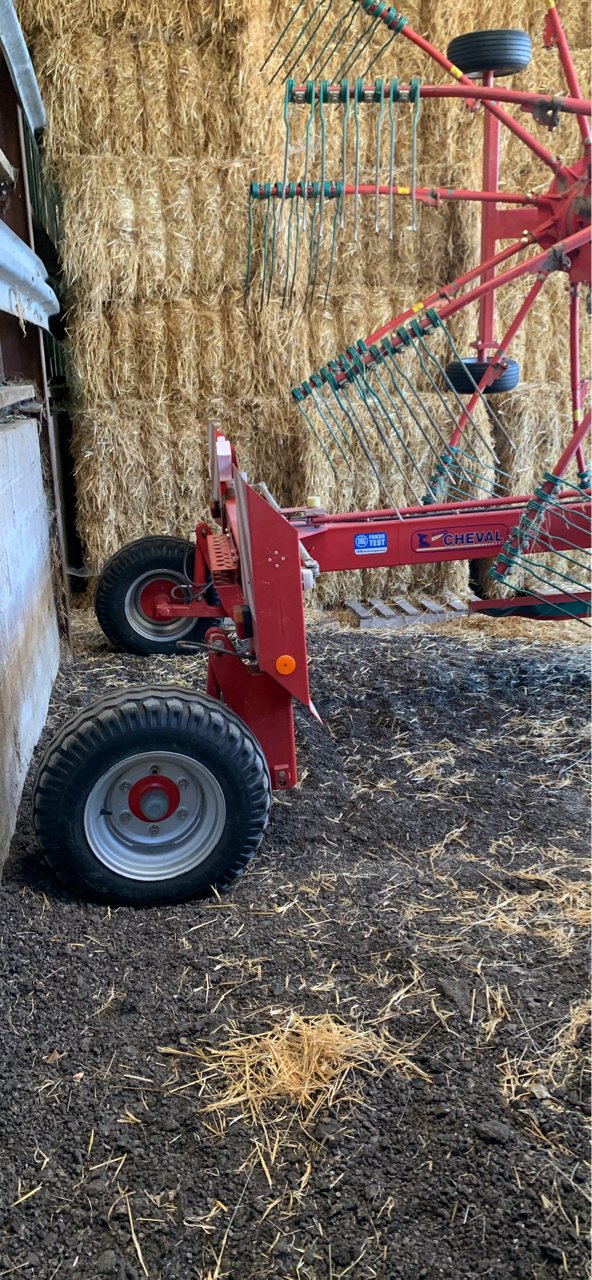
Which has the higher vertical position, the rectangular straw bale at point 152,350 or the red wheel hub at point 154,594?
the rectangular straw bale at point 152,350

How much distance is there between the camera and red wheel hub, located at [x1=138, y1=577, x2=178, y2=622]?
16.8 feet

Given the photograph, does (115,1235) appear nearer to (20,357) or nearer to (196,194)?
(20,357)

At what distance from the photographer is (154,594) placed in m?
5.15

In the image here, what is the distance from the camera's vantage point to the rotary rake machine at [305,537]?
2.64 metres

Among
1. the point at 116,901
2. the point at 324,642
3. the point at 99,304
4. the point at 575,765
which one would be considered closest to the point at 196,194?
the point at 99,304

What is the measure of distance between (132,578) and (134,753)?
2532mm

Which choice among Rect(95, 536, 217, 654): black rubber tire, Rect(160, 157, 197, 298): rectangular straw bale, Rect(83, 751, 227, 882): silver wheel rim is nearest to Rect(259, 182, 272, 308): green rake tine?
Rect(160, 157, 197, 298): rectangular straw bale

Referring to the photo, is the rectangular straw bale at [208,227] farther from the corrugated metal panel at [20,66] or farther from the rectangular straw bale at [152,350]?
the corrugated metal panel at [20,66]

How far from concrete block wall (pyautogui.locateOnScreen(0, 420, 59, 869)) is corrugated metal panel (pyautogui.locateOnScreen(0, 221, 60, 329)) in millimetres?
451

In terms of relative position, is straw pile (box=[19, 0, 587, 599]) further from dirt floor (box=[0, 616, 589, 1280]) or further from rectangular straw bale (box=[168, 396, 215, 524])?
dirt floor (box=[0, 616, 589, 1280])

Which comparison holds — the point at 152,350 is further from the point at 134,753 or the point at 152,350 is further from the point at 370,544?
the point at 134,753

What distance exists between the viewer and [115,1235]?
167cm

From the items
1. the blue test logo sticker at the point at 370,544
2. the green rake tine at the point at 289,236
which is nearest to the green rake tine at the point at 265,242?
the green rake tine at the point at 289,236

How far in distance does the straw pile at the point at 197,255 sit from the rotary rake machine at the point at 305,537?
0.63 ft
